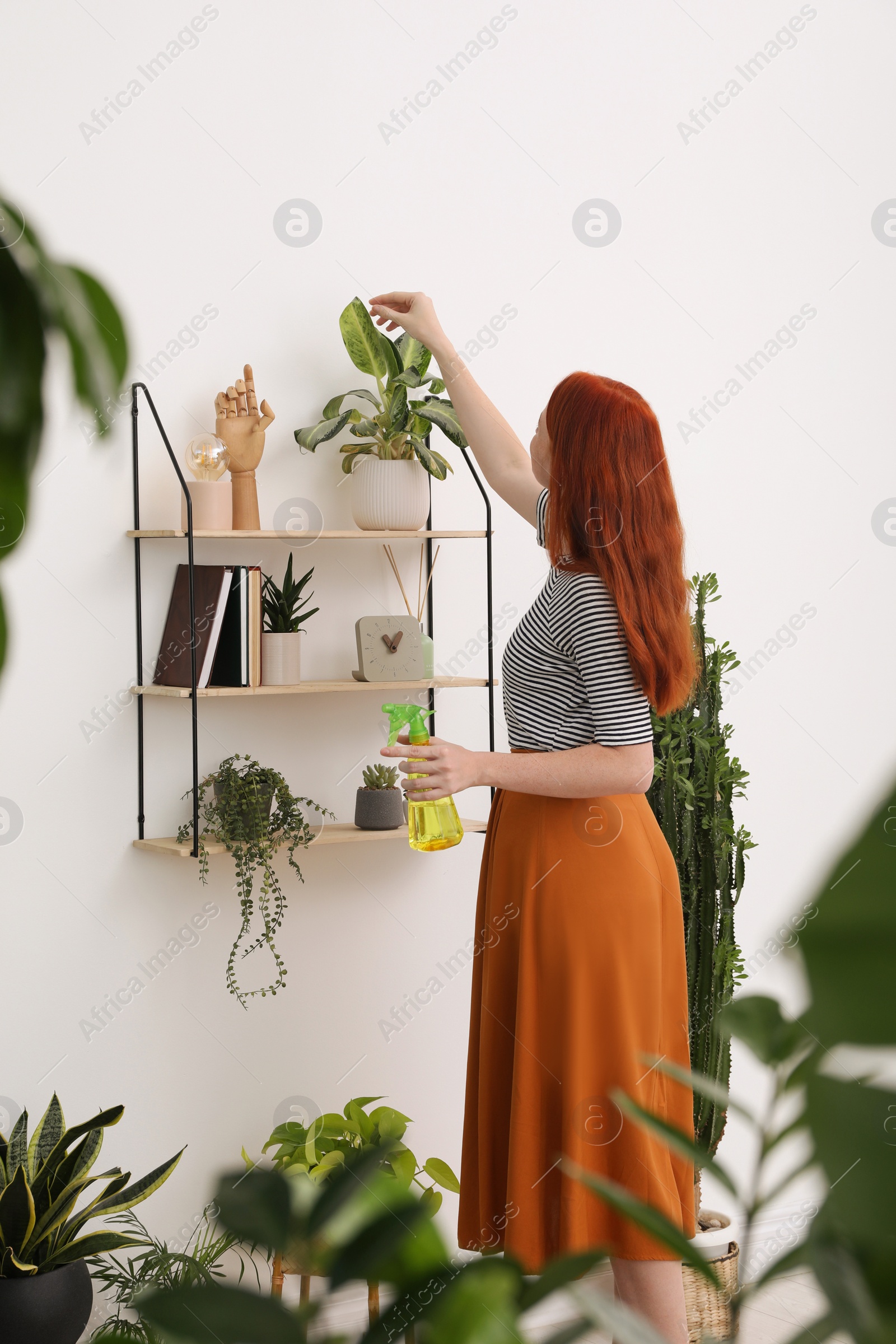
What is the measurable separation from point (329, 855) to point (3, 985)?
2.32ft

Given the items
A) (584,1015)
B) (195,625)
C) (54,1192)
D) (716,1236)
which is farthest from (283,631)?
(716,1236)

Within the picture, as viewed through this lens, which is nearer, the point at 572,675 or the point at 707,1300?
the point at 572,675

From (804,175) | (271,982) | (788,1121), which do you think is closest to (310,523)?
(271,982)

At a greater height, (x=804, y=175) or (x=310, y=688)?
(x=804, y=175)

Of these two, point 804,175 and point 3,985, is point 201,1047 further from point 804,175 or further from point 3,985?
point 804,175

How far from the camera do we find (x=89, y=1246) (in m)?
1.97

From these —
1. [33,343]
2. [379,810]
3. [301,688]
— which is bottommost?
[33,343]

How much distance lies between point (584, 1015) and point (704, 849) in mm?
867

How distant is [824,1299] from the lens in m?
0.17

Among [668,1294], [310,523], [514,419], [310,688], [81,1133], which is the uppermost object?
[514,419]

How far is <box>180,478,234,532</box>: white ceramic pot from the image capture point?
7.54 feet

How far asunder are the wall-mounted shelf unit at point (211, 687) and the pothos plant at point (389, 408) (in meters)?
0.13

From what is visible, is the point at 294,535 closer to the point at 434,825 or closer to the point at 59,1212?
the point at 434,825

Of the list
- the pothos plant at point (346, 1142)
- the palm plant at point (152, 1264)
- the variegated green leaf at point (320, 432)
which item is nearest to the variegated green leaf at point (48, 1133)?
the palm plant at point (152, 1264)
